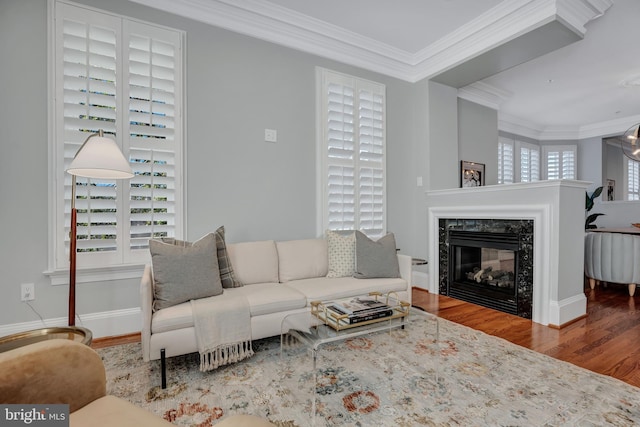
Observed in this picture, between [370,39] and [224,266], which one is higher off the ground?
[370,39]

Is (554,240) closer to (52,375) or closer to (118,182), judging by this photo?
(52,375)

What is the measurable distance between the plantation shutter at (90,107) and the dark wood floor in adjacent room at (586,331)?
10.3ft

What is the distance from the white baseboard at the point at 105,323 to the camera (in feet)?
7.66

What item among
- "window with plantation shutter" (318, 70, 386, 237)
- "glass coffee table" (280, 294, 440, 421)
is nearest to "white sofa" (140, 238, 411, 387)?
"glass coffee table" (280, 294, 440, 421)

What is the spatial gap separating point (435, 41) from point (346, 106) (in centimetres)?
129

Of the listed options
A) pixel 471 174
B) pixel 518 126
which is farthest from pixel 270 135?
pixel 518 126

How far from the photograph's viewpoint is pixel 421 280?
417 centimetres

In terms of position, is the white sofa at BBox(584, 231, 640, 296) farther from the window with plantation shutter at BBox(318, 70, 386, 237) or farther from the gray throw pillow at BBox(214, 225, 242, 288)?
the gray throw pillow at BBox(214, 225, 242, 288)

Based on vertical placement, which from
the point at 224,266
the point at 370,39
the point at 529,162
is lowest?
the point at 224,266

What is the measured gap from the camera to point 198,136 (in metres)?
2.83

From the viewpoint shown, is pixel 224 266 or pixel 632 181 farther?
pixel 632 181

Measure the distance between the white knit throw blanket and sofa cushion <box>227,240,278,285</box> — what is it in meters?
Result: 0.52

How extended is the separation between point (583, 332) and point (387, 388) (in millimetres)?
2053

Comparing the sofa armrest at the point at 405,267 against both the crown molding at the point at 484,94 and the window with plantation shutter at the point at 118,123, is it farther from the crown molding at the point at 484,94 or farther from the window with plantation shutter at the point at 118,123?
the crown molding at the point at 484,94
